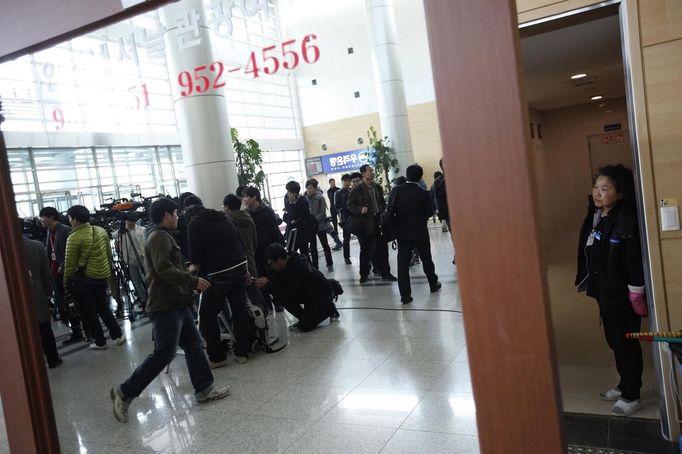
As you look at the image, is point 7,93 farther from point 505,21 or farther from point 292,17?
point 505,21

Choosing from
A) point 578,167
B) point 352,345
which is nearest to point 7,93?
point 352,345

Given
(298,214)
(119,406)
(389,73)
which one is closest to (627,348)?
(119,406)

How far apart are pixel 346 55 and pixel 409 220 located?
14190 mm

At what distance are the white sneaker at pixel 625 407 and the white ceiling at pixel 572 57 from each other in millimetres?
2440

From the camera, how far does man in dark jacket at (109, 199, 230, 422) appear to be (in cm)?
358

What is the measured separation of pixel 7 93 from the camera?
35.6 ft

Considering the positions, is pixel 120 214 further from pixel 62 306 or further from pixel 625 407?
pixel 625 407

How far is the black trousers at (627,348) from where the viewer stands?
9.34 ft

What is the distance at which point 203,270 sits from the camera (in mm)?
4453

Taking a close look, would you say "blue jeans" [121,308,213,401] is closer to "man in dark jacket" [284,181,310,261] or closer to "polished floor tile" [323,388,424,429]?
"polished floor tile" [323,388,424,429]

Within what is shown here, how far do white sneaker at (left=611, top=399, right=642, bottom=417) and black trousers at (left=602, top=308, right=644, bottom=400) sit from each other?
0.03 meters

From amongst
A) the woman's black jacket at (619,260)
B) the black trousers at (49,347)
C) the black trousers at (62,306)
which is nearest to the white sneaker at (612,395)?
the woman's black jacket at (619,260)

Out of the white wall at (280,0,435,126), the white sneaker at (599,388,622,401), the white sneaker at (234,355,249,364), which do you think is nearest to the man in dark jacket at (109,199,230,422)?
the white sneaker at (234,355,249,364)

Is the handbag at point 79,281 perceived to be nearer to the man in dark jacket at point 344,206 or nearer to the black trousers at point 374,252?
the black trousers at point 374,252
